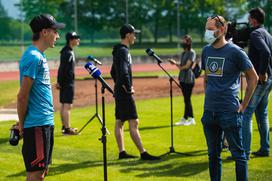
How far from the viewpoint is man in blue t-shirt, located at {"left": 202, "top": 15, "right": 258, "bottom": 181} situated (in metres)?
6.56

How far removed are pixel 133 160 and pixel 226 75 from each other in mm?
3473

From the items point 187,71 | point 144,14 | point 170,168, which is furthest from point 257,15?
point 144,14

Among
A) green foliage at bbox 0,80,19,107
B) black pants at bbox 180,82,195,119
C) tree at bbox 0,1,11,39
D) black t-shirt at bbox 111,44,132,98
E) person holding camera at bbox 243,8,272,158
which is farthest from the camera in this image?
tree at bbox 0,1,11,39

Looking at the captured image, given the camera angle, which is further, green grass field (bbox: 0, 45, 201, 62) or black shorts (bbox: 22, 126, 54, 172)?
green grass field (bbox: 0, 45, 201, 62)

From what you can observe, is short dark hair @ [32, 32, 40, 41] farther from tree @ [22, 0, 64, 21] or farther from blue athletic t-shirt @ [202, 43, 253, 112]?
tree @ [22, 0, 64, 21]

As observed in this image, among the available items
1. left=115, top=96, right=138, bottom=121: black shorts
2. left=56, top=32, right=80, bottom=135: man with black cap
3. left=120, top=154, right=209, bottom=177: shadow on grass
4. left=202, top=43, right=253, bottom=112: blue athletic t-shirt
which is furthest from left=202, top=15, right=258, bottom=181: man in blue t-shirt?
left=56, top=32, right=80, bottom=135: man with black cap

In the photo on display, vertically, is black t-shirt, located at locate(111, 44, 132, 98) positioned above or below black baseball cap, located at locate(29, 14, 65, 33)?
below

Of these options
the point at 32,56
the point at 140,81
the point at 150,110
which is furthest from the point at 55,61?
the point at 32,56

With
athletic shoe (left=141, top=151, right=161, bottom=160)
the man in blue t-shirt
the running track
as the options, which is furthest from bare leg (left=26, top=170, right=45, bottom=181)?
the running track

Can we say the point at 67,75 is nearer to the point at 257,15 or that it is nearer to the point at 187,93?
the point at 187,93

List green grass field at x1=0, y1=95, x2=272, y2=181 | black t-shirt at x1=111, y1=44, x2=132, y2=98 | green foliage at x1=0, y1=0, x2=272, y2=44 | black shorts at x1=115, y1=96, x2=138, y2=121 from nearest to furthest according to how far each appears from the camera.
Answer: green grass field at x1=0, y1=95, x2=272, y2=181
black t-shirt at x1=111, y1=44, x2=132, y2=98
black shorts at x1=115, y1=96, x2=138, y2=121
green foliage at x1=0, y1=0, x2=272, y2=44

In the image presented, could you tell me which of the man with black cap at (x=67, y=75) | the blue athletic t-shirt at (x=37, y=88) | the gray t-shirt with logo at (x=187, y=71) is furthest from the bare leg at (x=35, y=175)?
the gray t-shirt with logo at (x=187, y=71)

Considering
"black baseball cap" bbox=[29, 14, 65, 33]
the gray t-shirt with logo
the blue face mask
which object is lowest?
the gray t-shirt with logo

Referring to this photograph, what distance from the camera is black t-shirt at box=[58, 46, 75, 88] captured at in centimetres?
1217
